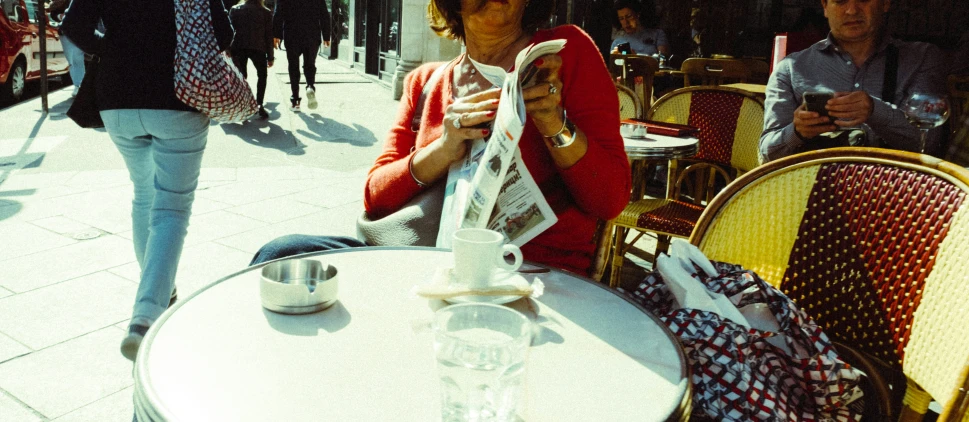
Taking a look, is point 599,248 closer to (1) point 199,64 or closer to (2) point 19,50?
(1) point 199,64

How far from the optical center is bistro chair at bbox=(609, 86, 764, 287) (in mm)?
3320

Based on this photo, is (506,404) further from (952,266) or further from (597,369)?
(952,266)

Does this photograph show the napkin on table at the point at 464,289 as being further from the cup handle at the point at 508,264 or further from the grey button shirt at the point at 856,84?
the grey button shirt at the point at 856,84

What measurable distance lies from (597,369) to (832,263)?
0.79 m

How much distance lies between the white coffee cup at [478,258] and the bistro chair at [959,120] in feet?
7.79

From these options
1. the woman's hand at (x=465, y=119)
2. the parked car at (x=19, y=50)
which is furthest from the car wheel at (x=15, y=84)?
the woman's hand at (x=465, y=119)

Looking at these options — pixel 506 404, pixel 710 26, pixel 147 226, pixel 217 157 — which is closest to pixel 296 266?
pixel 506 404

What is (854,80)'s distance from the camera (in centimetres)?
283

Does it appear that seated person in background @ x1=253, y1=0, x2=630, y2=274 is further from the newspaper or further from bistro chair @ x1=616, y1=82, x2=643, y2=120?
bistro chair @ x1=616, y1=82, x2=643, y2=120

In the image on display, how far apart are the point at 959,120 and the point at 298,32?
7514 mm

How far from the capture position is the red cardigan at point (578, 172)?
1.69 m

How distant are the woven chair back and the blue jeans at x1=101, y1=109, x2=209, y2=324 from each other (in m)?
2.55

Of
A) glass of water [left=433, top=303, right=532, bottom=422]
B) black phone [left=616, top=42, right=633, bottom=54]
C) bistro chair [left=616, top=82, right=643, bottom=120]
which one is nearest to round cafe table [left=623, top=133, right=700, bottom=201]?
bistro chair [left=616, top=82, right=643, bottom=120]

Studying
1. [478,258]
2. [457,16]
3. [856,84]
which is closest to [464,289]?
[478,258]
